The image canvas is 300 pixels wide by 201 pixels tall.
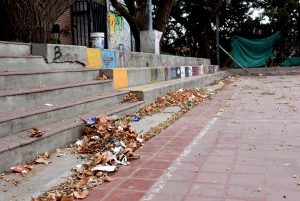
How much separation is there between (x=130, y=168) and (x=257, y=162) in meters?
1.39

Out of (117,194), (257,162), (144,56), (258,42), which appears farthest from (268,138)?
(258,42)

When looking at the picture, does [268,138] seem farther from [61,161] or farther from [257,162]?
[61,161]

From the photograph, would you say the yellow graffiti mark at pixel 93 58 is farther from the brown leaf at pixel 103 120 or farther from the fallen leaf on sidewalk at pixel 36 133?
the fallen leaf on sidewalk at pixel 36 133

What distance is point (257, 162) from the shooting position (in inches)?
168

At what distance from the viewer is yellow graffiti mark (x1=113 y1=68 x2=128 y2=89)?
7.88 metres

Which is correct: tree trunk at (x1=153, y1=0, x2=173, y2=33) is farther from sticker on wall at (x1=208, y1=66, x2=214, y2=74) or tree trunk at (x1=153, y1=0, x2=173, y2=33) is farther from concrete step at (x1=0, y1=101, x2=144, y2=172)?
concrete step at (x1=0, y1=101, x2=144, y2=172)

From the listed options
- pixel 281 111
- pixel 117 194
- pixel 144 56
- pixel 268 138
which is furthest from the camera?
pixel 144 56

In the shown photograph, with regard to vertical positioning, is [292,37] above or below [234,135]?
above

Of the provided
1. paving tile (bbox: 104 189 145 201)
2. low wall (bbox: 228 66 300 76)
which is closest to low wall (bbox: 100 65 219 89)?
paving tile (bbox: 104 189 145 201)

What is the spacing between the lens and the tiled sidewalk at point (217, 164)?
11.2 ft

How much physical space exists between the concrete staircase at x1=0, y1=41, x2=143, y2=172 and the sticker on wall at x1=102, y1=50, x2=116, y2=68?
0.96 metres

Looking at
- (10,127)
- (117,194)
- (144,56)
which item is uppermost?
(144,56)

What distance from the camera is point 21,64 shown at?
581 centimetres

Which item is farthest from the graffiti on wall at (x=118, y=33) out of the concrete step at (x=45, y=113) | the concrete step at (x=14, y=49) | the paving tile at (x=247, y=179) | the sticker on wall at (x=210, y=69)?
the paving tile at (x=247, y=179)
